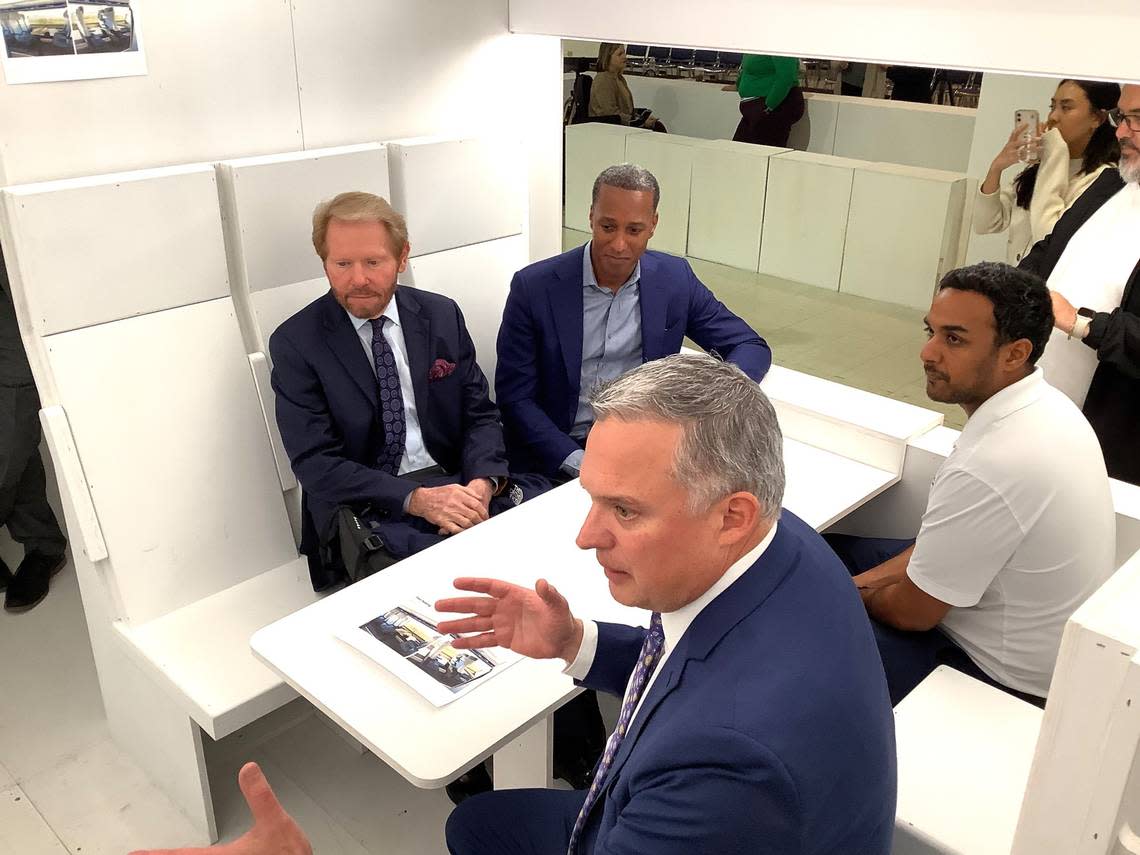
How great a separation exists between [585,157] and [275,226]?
5921 millimetres

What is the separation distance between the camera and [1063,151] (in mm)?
3600

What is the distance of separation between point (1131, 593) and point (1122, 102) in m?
2.20

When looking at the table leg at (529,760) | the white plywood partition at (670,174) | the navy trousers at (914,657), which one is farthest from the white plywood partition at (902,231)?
the table leg at (529,760)

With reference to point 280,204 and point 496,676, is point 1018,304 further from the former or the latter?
point 280,204

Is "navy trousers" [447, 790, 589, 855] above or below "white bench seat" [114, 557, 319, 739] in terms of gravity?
above

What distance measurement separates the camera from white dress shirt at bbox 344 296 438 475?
2.78 metres

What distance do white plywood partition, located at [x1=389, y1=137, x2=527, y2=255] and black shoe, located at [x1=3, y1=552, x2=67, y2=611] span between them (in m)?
1.80

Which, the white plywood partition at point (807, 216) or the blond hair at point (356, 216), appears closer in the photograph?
the blond hair at point (356, 216)

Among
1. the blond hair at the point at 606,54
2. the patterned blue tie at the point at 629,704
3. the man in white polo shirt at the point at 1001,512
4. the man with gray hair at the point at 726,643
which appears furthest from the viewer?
the blond hair at the point at 606,54

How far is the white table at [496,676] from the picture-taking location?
1.80 meters

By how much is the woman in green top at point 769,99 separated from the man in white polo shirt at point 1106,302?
4.64 metres

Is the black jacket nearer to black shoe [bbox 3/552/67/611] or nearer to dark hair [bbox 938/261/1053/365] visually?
dark hair [bbox 938/261/1053/365]

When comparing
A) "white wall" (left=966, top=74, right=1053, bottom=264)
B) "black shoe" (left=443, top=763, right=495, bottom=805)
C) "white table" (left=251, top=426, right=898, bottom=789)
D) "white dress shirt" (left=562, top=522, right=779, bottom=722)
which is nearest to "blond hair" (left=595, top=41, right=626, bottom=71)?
"white wall" (left=966, top=74, right=1053, bottom=264)

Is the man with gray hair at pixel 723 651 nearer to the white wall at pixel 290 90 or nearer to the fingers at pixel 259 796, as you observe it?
the fingers at pixel 259 796
